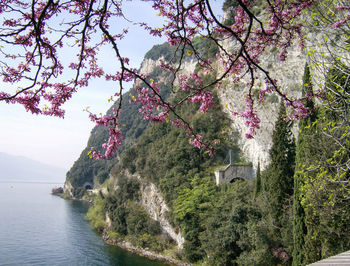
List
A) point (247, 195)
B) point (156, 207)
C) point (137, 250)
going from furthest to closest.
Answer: point (156, 207)
point (137, 250)
point (247, 195)

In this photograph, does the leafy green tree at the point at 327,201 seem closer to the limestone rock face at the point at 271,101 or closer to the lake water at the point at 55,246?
the limestone rock face at the point at 271,101

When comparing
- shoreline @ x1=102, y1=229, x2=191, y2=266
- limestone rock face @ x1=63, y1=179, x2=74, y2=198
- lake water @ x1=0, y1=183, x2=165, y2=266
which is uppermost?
limestone rock face @ x1=63, y1=179, x2=74, y2=198

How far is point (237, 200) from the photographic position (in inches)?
811

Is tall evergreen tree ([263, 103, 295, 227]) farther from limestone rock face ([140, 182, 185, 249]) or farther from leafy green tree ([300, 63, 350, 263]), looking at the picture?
limestone rock face ([140, 182, 185, 249])

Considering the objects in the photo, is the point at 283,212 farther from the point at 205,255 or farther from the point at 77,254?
the point at 77,254

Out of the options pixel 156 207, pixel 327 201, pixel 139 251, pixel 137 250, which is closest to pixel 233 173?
pixel 156 207

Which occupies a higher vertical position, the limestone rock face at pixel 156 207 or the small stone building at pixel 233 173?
the small stone building at pixel 233 173

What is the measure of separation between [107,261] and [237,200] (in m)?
12.3

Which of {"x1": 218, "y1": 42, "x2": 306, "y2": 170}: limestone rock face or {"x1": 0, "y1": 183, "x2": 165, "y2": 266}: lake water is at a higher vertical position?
{"x1": 218, "y1": 42, "x2": 306, "y2": 170}: limestone rock face

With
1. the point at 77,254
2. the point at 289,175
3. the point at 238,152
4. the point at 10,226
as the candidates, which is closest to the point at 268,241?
the point at 289,175

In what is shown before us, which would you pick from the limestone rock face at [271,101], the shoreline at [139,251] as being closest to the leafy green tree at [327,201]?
the shoreline at [139,251]

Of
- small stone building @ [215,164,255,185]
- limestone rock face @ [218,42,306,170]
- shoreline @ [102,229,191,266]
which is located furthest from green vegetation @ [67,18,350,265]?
limestone rock face @ [218,42,306,170]

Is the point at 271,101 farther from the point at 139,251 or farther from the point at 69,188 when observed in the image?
the point at 69,188

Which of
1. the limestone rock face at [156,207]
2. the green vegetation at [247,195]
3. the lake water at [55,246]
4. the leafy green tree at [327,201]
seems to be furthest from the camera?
the limestone rock face at [156,207]
